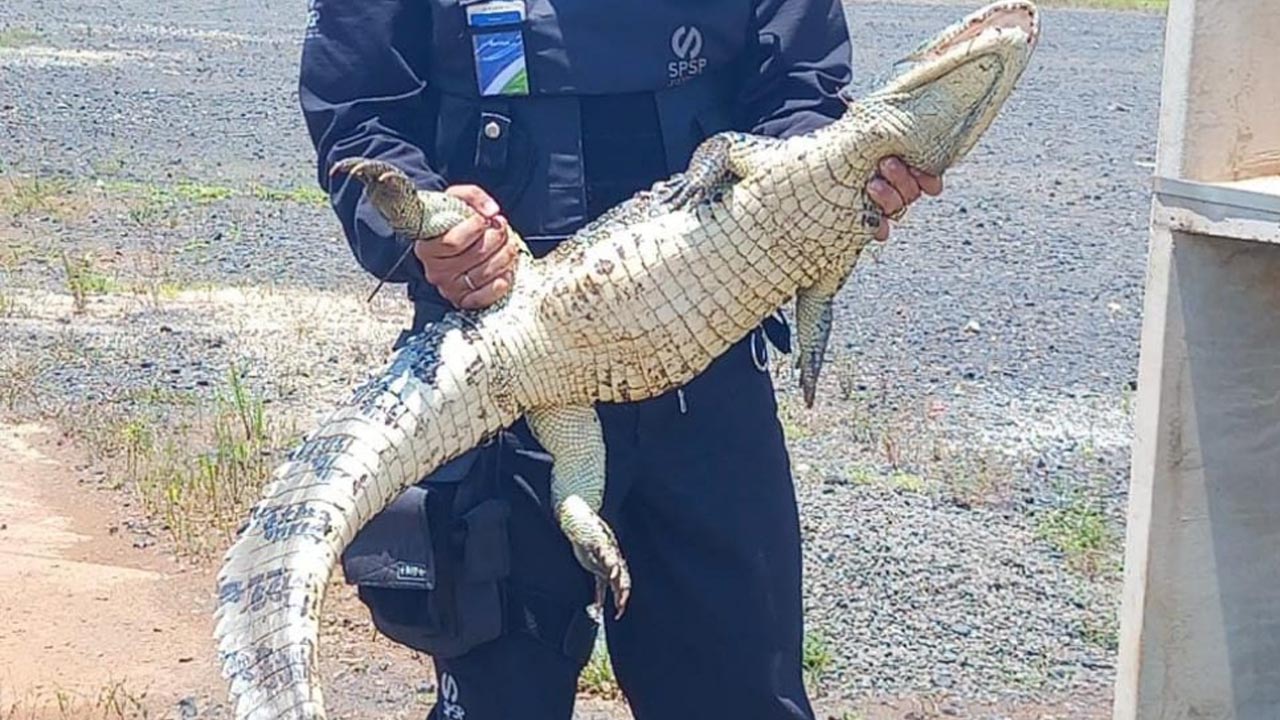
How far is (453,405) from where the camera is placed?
2.65 metres

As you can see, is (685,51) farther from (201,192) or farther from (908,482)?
(201,192)

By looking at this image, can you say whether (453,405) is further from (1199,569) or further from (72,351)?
(72,351)

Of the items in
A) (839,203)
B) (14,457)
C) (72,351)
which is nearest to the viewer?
(839,203)

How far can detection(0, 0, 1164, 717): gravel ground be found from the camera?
16.5 feet

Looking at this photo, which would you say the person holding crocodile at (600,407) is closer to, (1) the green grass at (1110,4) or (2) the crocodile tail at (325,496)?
(2) the crocodile tail at (325,496)

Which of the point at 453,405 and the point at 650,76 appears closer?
the point at 453,405

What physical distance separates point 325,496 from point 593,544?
13.3 inches

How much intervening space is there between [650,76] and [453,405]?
562 millimetres

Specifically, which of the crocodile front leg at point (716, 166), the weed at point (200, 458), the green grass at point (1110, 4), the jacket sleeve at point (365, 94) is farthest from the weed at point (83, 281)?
the green grass at point (1110, 4)

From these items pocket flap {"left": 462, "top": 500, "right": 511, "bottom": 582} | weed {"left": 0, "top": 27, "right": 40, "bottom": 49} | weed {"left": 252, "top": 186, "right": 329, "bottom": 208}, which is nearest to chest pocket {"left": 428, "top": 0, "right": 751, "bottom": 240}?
pocket flap {"left": 462, "top": 500, "right": 511, "bottom": 582}

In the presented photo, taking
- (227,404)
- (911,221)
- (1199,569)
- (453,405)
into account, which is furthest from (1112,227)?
(453,405)

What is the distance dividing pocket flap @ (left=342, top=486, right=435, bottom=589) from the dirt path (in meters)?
1.86

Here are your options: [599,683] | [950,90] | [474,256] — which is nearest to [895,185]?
[950,90]

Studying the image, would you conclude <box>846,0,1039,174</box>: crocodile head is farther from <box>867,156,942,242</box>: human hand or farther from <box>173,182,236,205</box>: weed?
<box>173,182,236,205</box>: weed
